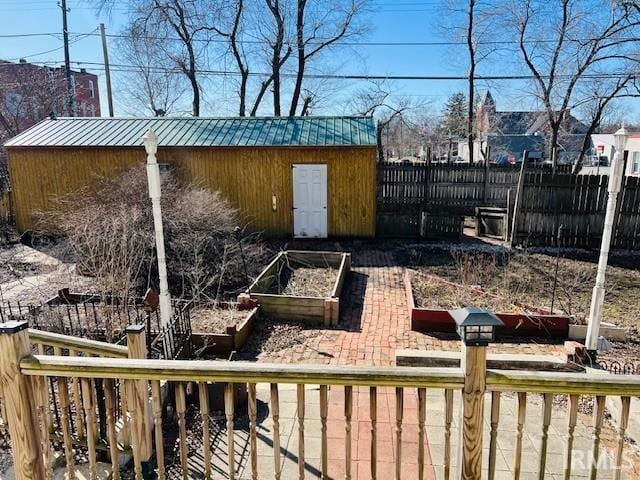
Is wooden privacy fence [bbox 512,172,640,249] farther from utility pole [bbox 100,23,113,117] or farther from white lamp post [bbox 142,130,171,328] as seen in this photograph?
utility pole [bbox 100,23,113,117]

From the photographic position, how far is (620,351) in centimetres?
545

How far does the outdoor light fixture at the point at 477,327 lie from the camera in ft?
5.99

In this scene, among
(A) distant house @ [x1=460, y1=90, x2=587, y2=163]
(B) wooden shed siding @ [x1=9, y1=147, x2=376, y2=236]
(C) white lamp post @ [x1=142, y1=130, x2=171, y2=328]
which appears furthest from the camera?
(A) distant house @ [x1=460, y1=90, x2=587, y2=163]

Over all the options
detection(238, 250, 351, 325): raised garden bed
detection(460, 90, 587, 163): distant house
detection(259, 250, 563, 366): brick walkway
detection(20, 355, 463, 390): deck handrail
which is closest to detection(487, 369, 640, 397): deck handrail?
detection(20, 355, 463, 390): deck handrail

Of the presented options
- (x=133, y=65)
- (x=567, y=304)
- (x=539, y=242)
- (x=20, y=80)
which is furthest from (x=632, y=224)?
(x=20, y=80)

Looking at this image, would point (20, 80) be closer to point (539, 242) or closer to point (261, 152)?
point (261, 152)

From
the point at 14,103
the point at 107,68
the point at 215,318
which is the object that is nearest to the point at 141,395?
the point at 215,318

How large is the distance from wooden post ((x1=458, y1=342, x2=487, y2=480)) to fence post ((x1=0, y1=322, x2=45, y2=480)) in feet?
6.73

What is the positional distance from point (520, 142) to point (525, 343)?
117 feet

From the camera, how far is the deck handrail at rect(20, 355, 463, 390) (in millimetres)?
1974

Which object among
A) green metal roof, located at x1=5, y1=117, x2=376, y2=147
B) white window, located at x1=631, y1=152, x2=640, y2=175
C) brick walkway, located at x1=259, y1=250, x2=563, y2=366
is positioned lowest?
brick walkway, located at x1=259, y1=250, x2=563, y2=366

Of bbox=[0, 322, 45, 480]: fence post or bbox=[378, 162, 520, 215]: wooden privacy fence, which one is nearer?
bbox=[0, 322, 45, 480]: fence post

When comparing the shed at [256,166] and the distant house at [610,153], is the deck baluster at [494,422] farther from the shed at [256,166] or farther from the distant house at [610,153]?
the distant house at [610,153]

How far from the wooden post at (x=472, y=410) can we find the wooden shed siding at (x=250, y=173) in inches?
378
